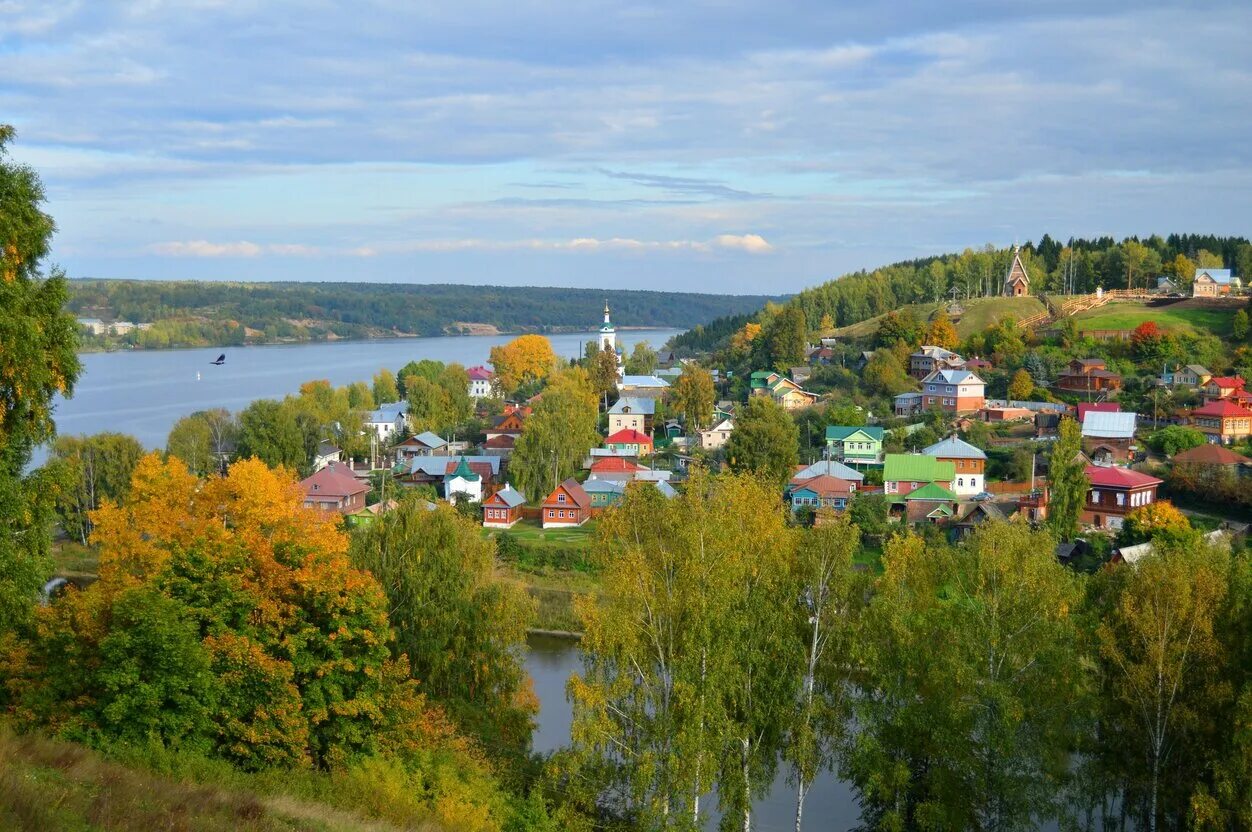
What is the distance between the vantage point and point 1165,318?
39.2 m

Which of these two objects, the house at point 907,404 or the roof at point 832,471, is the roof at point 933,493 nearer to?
the roof at point 832,471

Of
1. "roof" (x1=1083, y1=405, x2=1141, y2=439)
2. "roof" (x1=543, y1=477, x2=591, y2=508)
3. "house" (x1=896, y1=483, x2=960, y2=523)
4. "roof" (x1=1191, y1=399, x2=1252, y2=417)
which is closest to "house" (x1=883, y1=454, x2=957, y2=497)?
"house" (x1=896, y1=483, x2=960, y2=523)

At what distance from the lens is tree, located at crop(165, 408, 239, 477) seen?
2808cm

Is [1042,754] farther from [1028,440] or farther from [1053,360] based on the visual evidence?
[1053,360]

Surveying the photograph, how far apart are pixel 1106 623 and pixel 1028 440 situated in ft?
63.2

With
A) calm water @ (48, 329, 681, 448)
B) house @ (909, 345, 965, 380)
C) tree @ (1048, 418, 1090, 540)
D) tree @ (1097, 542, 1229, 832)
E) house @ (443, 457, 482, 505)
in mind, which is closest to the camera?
tree @ (1097, 542, 1229, 832)

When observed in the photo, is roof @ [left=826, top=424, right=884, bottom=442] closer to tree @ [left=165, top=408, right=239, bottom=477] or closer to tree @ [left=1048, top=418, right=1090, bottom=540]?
tree @ [left=1048, top=418, right=1090, bottom=540]

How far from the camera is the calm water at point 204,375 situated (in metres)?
46.8

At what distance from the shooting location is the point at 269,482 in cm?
1519

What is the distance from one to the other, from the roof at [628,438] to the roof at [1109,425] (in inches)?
446

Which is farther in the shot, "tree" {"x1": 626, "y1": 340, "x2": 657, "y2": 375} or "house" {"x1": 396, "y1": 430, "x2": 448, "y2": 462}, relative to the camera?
"tree" {"x1": 626, "y1": 340, "x2": 657, "y2": 375}

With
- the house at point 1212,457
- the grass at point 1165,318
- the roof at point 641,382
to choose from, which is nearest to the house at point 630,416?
the roof at point 641,382

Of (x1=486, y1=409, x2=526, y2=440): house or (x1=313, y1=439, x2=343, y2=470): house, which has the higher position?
(x1=486, y1=409, x2=526, y2=440): house

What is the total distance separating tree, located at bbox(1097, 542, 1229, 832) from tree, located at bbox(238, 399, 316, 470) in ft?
72.2
